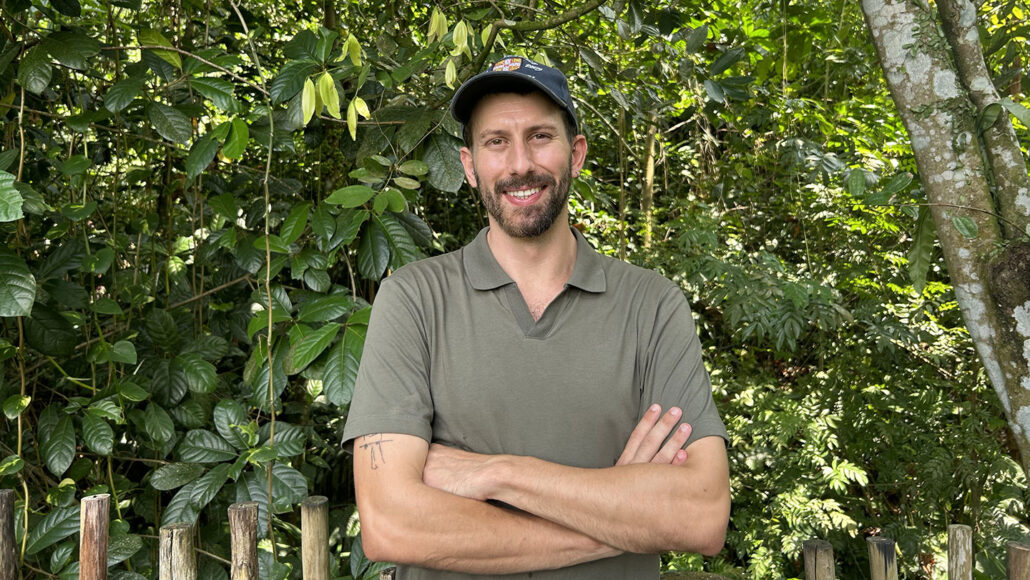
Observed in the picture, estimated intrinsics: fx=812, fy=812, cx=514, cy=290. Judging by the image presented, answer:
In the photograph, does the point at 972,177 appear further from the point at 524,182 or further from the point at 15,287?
the point at 15,287

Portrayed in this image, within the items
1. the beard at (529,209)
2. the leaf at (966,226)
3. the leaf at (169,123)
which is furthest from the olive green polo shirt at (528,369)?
the leaf at (169,123)

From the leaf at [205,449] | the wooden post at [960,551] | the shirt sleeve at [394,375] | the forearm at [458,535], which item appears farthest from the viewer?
the leaf at [205,449]

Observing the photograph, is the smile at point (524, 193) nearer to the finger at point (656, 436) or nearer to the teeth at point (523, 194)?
the teeth at point (523, 194)

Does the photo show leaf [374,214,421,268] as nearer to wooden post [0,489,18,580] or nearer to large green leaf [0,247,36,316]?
large green leaf [0,247,36,316]

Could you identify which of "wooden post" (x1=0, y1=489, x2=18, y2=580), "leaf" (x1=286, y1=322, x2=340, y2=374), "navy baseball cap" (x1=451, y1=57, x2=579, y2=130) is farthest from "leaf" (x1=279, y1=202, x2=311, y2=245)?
"wooden post" (x1=0, y1=489, x2=18, y2=580)

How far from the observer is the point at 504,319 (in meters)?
1.68

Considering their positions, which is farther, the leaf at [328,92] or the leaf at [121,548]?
the leaf at [121,548]

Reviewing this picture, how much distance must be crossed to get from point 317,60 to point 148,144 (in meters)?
0.88

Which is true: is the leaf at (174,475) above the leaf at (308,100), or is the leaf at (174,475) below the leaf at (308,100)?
below

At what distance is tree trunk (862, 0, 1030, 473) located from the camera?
1516 millimetres

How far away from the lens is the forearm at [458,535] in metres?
1.45

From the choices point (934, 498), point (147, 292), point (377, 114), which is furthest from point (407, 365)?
point (934, 498)

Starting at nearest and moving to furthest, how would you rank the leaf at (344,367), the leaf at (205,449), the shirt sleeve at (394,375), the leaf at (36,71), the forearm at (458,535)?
the forearm at (458,535) → the shirt sleeve at (394,375) → the leaf at (344,367) → the leaf at (36,71) → the leaf at (205,449)

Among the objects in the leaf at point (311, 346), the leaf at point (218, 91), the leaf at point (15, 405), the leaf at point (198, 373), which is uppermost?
the leaf at point (218, 91)
